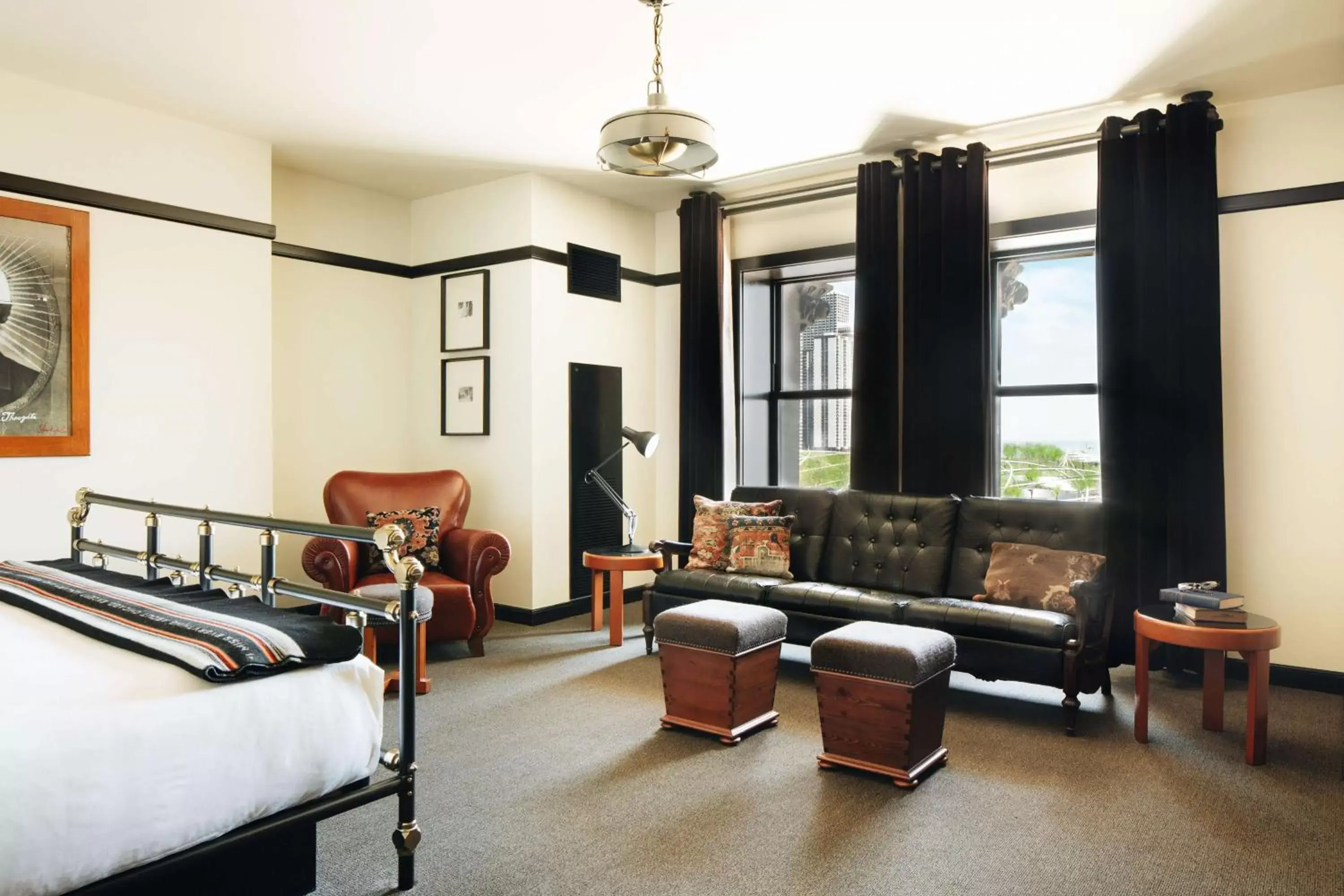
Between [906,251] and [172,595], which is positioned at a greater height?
[906,251]

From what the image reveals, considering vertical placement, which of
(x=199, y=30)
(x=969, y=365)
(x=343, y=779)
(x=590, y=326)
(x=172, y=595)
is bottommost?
(x=343, y=779)

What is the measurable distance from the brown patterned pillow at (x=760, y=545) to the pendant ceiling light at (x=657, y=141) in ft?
7.12

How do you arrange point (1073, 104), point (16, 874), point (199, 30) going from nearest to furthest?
point (16, 874) → point (199, 30) → point (1073, 104)

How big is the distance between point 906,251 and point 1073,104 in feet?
3.59

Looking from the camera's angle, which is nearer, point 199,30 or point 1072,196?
point 199,30

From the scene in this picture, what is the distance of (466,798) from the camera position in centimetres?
285

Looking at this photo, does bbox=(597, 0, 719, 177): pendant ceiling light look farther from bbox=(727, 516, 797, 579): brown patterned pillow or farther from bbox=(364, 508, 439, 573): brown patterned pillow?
bbox=(364, 508, 439, 573): brown patterned pillow

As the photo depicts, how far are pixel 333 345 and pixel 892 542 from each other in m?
3.74

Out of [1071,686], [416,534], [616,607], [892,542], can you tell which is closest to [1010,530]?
[892,542]

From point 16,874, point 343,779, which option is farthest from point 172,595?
point 16,874

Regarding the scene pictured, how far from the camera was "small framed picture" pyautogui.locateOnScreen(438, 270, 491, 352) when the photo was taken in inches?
226

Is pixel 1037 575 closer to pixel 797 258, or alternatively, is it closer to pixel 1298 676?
pixel 1298 676

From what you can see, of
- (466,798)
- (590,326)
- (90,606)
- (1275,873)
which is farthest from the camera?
(590,326)

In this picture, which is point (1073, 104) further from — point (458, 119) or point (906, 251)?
point (458, 119)
